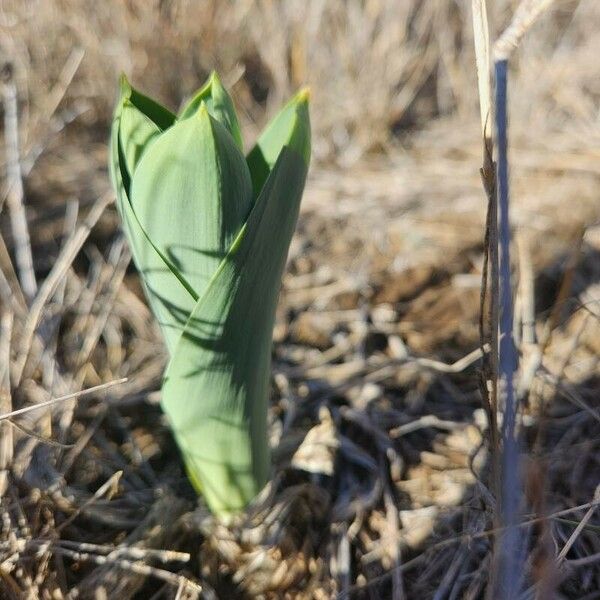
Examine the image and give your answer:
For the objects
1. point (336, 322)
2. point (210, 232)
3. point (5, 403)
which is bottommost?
point (5, 403)

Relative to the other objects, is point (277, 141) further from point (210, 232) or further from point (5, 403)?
point (5, 403)

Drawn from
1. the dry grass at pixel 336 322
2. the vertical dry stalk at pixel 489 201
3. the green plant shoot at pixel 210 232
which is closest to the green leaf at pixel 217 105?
the green plant shoot at pixel 210 232

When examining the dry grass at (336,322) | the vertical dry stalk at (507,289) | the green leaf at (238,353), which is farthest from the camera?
the dry grass at (336,322)

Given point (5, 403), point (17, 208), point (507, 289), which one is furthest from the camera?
point (17, 208)

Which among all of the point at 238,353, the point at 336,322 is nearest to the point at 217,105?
the point at 238,353

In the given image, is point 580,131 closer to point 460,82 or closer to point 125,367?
point 460,82

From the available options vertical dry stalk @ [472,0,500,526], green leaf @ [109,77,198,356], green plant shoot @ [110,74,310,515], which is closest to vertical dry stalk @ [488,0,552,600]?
vertical dry stalk @ [472,0,500,526]

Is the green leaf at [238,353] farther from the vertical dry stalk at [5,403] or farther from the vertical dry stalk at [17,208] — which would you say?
the vertical dry stalk at [17,208]
